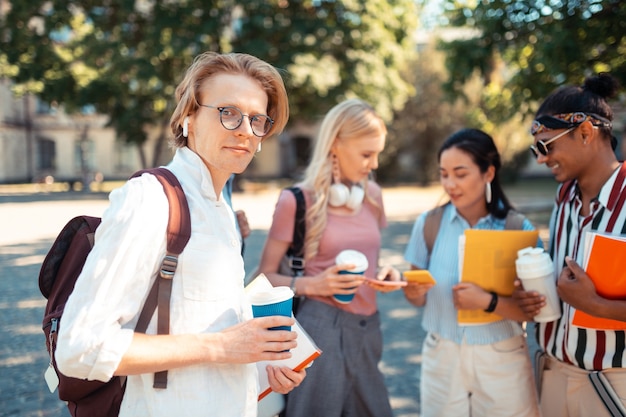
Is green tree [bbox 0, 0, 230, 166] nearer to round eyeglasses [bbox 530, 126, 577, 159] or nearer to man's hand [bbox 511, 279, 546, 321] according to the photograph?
round eyeglasses [bbox 530, 126, 577, 159]

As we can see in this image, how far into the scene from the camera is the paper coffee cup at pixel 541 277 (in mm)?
2232

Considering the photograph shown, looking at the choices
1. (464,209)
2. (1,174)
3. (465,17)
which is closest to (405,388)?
(464,209)

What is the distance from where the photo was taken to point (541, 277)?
2238 millimetres

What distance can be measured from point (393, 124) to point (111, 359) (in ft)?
88.2

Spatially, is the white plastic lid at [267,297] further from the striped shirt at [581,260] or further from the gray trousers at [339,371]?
the striped shirt at [581,260]

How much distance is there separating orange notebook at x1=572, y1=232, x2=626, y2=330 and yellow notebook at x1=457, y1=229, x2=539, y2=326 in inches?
18.1

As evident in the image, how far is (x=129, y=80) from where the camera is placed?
2011 cm

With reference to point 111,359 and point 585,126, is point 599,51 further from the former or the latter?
point 111,359

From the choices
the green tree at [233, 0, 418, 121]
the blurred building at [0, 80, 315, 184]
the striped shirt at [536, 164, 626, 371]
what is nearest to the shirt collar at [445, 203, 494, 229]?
the striped shirt at [536, 164, 626, 371]

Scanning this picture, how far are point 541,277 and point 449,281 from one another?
0.55m

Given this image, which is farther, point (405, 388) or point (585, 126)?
point (405, 388)

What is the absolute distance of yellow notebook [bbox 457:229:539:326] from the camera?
2.45 meters

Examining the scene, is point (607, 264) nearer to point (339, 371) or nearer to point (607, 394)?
point (607, 394)

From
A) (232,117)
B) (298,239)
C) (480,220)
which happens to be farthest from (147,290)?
(480,220)
